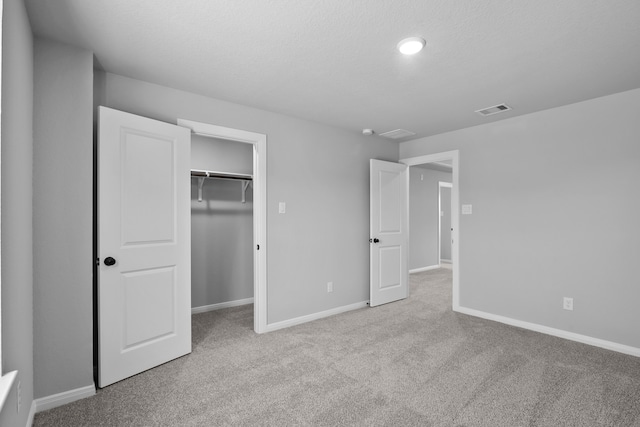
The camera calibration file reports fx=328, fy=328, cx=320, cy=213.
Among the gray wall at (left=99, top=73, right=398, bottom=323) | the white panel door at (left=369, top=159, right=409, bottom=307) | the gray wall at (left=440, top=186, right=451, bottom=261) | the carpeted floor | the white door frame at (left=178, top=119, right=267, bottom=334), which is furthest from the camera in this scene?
the gray wall at (left=440, top=186, right=451, bottom=261)

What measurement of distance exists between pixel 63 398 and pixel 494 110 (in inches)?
170

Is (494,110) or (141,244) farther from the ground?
(494,110)

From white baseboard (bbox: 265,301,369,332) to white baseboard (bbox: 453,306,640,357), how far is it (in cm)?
125

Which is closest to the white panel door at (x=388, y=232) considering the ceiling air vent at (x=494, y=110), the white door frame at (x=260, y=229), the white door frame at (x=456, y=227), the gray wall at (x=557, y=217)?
the white door frame at (x=456, y=227)

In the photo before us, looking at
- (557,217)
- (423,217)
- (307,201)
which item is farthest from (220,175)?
(423,217)

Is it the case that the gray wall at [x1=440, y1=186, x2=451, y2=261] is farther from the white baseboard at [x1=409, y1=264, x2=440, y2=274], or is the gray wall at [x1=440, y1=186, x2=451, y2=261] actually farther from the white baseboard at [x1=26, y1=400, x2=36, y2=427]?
the white baseboard at [x1=26, y1=400, x2=36, y2=427]

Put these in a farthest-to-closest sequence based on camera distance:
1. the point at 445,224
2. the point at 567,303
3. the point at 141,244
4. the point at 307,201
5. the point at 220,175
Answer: the point at 445,224 → the point at 220,175 → the point at 307,201 → the point at 567,303 → the point at 141,244

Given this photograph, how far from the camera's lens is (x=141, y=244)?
2490 mm

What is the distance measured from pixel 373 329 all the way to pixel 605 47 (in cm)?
295

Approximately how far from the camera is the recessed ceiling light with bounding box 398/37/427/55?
2.05 metres

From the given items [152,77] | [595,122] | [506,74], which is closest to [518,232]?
[595,122]

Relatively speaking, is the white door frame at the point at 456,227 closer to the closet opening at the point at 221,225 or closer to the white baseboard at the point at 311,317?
the white baseboard at the point at 311,317

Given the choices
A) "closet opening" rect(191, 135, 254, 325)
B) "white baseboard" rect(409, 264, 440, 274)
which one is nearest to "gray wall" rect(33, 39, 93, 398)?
"closet opening" rect(191, 135, 254, 325)

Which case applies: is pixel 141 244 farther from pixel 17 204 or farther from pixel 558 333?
pixel 558 333
